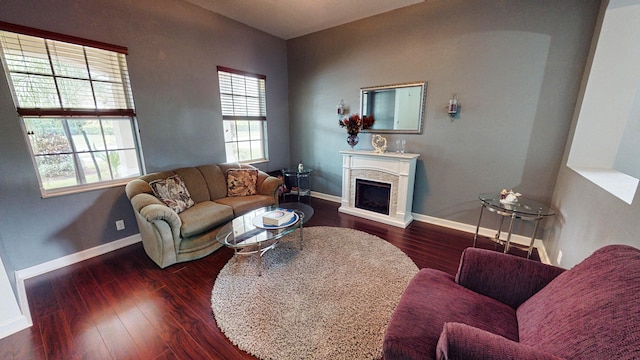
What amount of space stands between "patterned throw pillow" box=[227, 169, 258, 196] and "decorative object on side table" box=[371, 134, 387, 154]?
1.83 metres

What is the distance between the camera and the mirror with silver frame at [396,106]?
3.27 meters

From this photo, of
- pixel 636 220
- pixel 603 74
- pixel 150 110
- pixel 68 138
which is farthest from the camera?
pixel 150 110

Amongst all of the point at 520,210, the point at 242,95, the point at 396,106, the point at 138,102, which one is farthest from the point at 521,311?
the point at 242,95

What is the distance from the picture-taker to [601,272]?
96cm

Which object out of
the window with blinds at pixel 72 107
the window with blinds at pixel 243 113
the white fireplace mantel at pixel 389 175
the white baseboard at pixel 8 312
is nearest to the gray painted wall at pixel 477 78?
the white fireplace mantel at pixel 389 175

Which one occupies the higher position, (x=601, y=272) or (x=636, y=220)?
(x=636, y=220)

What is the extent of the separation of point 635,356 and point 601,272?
1.27 ft

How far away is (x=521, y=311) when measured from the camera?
125 cm

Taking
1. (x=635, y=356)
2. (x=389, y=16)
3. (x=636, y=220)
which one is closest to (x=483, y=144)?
(x=636, y=220)

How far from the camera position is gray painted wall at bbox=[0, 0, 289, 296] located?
214 cm

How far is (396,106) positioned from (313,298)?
277 centimetres

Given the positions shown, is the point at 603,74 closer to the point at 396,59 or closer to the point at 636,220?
the point at 636,220

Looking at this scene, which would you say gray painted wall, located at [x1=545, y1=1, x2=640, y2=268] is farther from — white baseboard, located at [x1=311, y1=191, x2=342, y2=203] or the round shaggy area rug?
white baseboard, located at [x1=311, y1=191, x2=342, y2=203]

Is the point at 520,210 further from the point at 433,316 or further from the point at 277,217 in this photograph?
the point at 277,217
